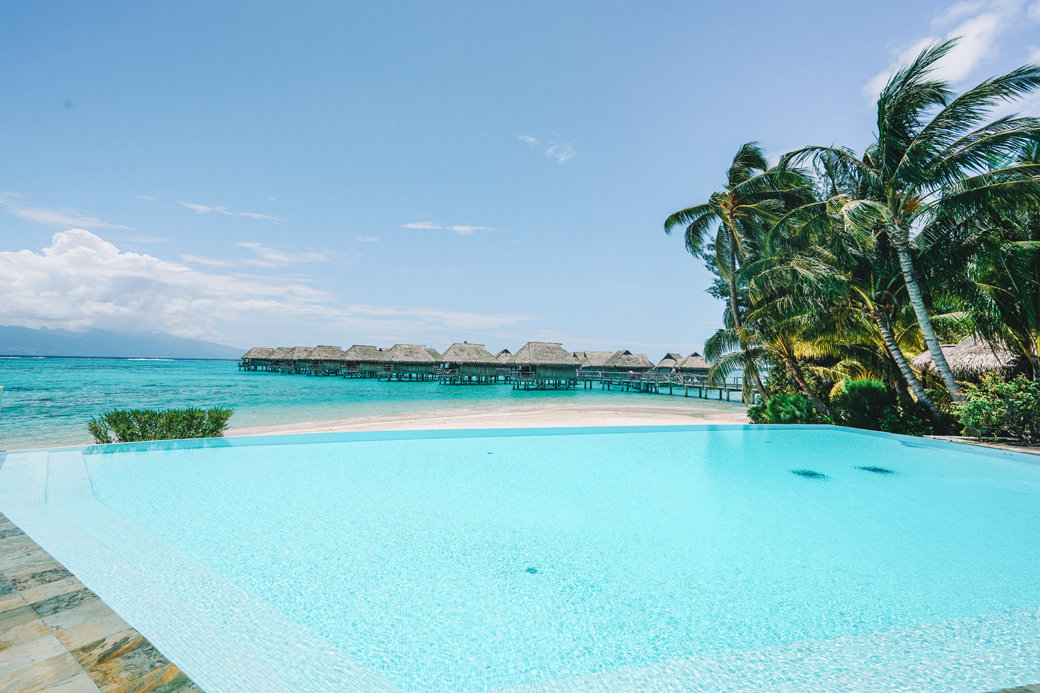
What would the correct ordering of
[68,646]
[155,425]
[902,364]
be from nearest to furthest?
[68,646] < [155,425] < [902,364]

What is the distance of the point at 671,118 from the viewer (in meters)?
10.3

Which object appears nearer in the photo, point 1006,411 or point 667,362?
point 1006,411

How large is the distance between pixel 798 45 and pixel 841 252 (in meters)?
4.07

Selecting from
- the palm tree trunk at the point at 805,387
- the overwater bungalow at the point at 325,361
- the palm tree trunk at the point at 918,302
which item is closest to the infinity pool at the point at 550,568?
the palm tree trunk at the point at 918,302

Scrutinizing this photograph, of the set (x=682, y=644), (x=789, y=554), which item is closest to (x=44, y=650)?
(x=682, y=644)

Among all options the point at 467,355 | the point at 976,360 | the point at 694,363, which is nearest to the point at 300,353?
the point at 467,355

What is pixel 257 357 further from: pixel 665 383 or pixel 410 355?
pixel 665 383

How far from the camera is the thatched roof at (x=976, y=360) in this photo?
861 centimetres

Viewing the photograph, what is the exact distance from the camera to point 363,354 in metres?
46.1

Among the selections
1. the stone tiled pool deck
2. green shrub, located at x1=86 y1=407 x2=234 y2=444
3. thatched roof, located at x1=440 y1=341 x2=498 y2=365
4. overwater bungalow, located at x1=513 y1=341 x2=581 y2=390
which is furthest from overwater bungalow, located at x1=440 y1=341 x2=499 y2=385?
the stone tiled pool deck

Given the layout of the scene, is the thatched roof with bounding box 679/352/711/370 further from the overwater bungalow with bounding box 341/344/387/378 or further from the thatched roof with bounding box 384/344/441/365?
the overwater bungalow with bounding box 341/344/387/378

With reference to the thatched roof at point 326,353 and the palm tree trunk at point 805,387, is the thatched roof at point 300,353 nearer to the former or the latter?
the thatched roof at point 326,353

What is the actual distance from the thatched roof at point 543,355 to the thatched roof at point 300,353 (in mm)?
30818

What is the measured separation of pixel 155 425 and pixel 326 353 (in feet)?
152
